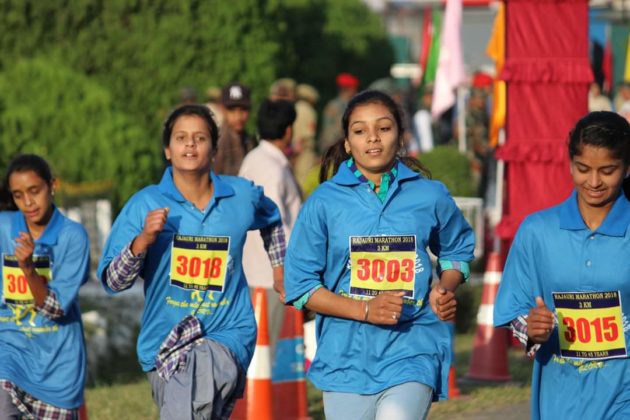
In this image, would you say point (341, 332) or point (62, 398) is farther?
point (62, 398)

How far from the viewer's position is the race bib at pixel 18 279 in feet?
25.9

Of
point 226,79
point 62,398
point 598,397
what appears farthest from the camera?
point 226,79

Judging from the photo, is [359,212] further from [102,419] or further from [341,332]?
[102,419]

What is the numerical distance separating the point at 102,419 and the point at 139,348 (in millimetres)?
Result: 2873

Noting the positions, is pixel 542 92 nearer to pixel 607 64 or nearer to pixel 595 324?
pixel 595 324

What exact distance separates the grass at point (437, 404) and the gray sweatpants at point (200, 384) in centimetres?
300

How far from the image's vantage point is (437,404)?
10.5 metres

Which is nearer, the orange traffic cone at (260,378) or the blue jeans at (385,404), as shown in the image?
the blue jeans at (385,404)

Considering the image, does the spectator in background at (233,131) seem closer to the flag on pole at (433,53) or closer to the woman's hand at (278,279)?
the woman's hand at (278,279)

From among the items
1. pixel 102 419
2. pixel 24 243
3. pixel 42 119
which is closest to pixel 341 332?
pixel 24 243

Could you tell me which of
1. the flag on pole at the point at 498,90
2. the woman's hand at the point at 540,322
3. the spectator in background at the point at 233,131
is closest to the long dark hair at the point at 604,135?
the woman's hand at the point at 540,322

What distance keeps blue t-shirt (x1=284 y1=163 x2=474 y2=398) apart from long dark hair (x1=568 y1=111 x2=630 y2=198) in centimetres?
67

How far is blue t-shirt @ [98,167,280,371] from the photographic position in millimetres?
7055

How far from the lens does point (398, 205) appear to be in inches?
247
